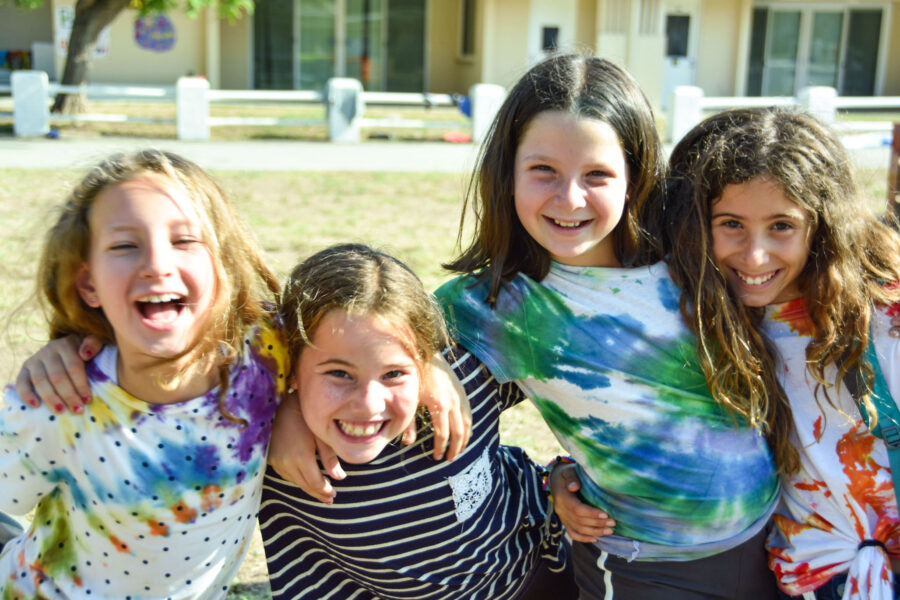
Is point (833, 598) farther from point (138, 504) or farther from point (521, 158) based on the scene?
point (138, 504)

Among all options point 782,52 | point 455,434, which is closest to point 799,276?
point 455,434

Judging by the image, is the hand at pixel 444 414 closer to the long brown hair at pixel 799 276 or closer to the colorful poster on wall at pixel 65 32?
the long brown hair at pixel 799 276

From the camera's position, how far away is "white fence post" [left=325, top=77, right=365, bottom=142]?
43.7ft

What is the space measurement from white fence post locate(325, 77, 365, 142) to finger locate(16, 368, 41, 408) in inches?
461

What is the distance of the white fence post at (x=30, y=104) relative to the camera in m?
12.6

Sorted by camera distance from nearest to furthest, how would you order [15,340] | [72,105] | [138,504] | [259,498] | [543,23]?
[138,504], [259,498], [15,340], [72,105], [543,23]

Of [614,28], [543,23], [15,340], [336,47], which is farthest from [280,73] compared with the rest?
[15,340]

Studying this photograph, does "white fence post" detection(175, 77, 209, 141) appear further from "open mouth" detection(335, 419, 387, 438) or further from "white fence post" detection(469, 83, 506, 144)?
"open mouth" detection(335, 419, 387, 438)

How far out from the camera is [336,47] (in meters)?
21.2

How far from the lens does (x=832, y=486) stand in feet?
7.19

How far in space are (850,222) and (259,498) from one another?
1.56 m

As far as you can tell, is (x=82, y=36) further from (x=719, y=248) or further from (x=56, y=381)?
(x=719, y=248)

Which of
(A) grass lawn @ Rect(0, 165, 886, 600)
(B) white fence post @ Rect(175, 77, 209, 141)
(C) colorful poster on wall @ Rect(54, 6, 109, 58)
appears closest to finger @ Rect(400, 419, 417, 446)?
(A) grass lawn @ Rect(0, 165, 886, 600)

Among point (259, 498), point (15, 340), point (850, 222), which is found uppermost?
point (850, 222)
